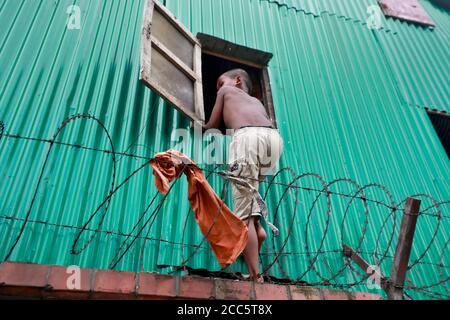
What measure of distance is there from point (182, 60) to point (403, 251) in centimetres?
309

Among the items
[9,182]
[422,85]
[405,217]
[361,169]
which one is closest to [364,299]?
[405,217]

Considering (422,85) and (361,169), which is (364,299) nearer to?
(361,169)

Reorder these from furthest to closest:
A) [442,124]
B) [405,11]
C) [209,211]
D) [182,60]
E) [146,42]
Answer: [405,11]
[442,124]
[182,60]
[146,42]
[209,211]

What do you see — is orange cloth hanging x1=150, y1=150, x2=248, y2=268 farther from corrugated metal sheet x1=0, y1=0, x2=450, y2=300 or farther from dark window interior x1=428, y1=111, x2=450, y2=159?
dark window interior x1=428, y1=111, x2=450, y2=159

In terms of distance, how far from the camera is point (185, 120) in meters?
4.11

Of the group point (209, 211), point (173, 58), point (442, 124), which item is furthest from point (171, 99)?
point (442, 124)

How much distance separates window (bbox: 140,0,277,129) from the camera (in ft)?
12.7

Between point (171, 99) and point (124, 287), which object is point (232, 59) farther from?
point (124, 287)

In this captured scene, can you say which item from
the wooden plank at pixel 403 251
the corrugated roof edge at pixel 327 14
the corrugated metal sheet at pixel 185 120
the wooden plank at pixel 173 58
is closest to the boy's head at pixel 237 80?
the wooden plank at pixel 173 58

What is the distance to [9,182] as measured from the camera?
303 cm

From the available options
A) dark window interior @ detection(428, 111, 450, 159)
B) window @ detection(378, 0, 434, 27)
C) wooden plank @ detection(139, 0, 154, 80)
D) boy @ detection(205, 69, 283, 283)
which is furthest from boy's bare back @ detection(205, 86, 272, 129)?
window @ detection(378, 0, 434, 27)

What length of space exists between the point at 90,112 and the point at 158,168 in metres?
1.49

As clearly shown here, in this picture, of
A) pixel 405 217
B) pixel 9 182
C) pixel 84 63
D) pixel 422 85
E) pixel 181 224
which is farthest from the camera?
pixel 422 85

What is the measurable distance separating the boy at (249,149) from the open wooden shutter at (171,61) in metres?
0.42
